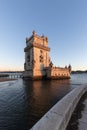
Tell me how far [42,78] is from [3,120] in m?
53.7

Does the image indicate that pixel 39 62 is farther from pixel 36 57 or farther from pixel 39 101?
pixel 39 101

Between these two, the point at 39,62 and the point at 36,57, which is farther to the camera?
the point at 39,62

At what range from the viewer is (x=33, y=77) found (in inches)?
2360

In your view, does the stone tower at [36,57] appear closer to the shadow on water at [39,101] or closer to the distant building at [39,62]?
the distant building at [39,62]

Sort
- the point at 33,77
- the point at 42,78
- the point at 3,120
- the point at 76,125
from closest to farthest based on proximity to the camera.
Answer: the point at 76,125 → the point at 3,120 → the point at 33,77 → the point at 42,78

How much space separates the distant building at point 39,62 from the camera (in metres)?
62.3

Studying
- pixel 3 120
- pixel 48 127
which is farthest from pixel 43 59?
pixel 48 127

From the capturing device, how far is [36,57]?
63.7 meters

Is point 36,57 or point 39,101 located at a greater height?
point 36,57

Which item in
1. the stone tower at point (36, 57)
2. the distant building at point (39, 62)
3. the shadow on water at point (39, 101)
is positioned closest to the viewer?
the shadow on water at point (39, 101)

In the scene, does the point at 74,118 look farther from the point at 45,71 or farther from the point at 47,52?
the point at 47,52

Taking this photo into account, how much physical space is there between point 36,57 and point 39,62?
10.2ft

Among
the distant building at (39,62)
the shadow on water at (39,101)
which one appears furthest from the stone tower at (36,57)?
the shadow on water at (39,101)

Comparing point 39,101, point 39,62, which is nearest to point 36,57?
point 39,62
